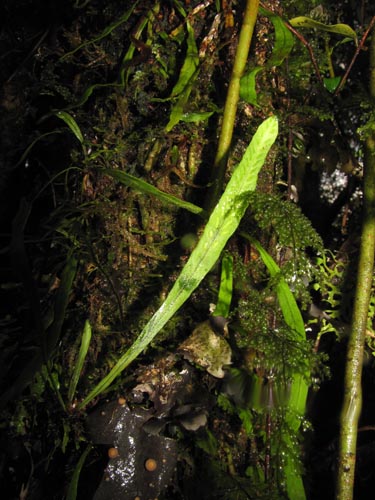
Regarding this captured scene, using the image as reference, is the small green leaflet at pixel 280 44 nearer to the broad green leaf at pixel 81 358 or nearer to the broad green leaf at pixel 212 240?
the broad green leaf at pixel 212 240

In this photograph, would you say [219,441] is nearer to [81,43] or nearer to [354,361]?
[354,361]

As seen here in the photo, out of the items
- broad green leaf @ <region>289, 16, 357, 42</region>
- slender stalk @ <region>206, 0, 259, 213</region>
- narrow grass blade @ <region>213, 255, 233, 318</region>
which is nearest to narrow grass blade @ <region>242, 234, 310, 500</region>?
narrow grass blade @ <region>213, 255, 233, 318</region>

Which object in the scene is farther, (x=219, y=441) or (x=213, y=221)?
(x=219, y=441)

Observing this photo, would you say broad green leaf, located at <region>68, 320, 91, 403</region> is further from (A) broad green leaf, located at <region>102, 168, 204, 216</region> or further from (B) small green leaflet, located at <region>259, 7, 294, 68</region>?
(B) small green leaflet, located at <region>259, 7, 294, 68</region>

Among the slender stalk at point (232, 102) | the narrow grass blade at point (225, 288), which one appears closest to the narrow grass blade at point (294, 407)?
the narrow grass blade at point (225, 288)

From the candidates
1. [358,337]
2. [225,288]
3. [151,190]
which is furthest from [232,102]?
[358,337]

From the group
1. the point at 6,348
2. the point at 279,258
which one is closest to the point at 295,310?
the point at 279,258

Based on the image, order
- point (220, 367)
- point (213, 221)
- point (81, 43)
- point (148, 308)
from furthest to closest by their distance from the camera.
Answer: point (81, 43) < point (148, 308) < point (220, 367) < point (213, 221)
